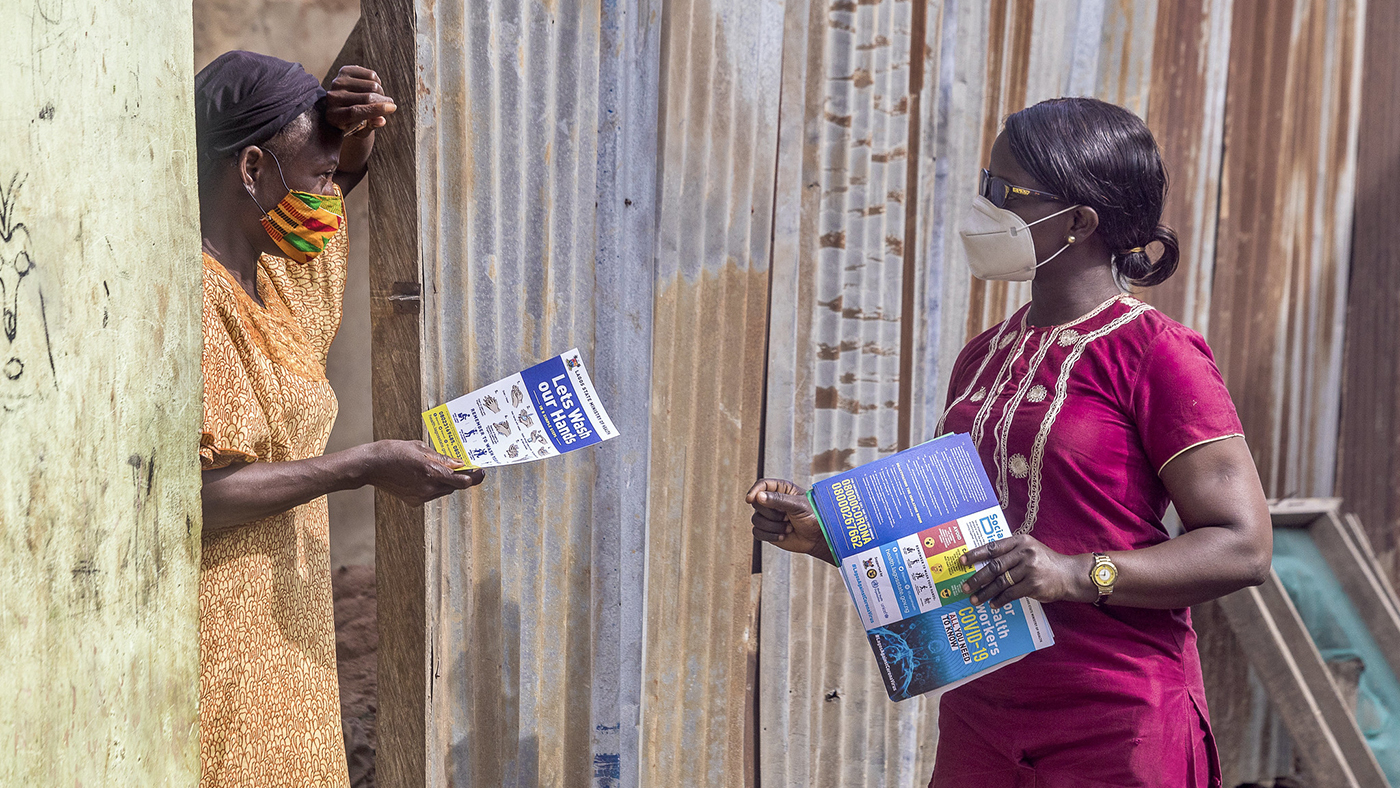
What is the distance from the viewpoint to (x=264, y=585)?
180cm

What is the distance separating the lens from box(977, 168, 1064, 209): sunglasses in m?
1.79

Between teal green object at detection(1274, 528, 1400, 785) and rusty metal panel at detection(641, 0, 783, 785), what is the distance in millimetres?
2393

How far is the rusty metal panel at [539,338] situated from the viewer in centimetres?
218

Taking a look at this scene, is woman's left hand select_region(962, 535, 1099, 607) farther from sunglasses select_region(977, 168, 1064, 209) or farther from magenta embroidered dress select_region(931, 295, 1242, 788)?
sunglasses select_region(977, 168, 1064, 209)

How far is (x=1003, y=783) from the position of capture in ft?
5.76

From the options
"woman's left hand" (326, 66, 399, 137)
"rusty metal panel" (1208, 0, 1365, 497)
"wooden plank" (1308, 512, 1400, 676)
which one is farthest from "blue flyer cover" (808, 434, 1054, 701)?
"wooden plank" (1308, 512, 1400, 676)

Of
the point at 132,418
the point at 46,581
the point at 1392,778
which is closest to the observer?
the point at 46,581

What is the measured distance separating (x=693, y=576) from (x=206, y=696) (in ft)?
4.05

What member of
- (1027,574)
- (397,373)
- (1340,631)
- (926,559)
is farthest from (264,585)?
(1340,631)

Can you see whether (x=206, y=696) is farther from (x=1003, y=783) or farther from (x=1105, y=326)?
(x=1105, y=326)

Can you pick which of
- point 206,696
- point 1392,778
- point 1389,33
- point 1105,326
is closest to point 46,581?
point 206,696

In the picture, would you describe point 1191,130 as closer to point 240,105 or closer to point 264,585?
point 240,105

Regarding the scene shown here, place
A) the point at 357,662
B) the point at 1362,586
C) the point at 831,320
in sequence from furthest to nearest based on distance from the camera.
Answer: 1. the point at 1362,586
2. the point at 357,662
3. the point at 831,320

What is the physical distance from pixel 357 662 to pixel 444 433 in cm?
Answer: 154
